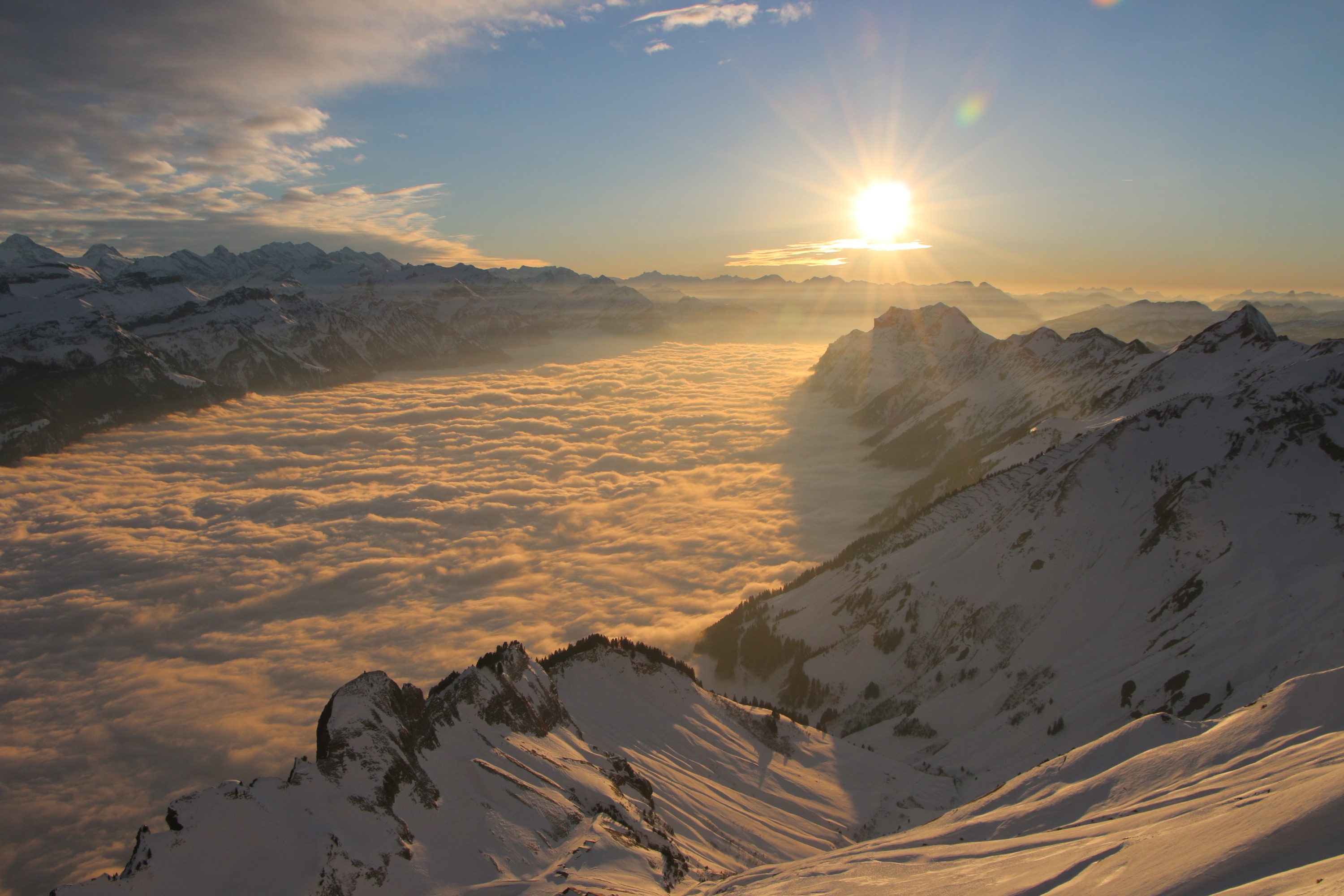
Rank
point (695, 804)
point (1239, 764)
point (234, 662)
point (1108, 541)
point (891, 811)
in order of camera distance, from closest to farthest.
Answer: point (1239, 764)
point (695, 804)
point (891, 811)
point (1108, 541)
point (234, 662)

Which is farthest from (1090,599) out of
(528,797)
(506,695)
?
(528,797)

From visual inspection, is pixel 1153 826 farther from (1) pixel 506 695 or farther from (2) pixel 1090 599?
(2) pixel 1090 599

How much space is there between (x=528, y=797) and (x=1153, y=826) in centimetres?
4040

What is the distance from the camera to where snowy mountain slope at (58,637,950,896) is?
35906 mm

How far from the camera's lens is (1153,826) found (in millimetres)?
31266

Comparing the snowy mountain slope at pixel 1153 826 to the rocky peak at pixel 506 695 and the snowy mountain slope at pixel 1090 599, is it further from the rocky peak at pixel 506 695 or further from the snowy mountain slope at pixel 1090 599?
the snowy mountain slope at pixel 1090 599

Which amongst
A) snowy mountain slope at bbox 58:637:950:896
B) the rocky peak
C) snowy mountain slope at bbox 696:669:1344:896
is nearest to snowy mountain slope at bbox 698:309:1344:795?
snowy mountain slope at bbox 58:637:950:896

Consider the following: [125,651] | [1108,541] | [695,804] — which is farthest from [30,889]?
[1108,541]

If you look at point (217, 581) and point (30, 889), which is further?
point (217, 581)

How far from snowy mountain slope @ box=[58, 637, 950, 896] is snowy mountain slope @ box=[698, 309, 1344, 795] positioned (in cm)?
2307

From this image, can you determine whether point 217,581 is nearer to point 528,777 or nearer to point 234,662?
point 234,662

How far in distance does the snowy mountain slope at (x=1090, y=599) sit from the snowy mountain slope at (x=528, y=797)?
2307 centimetres

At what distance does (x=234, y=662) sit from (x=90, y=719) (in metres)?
23.5

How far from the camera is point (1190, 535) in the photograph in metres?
96.8
